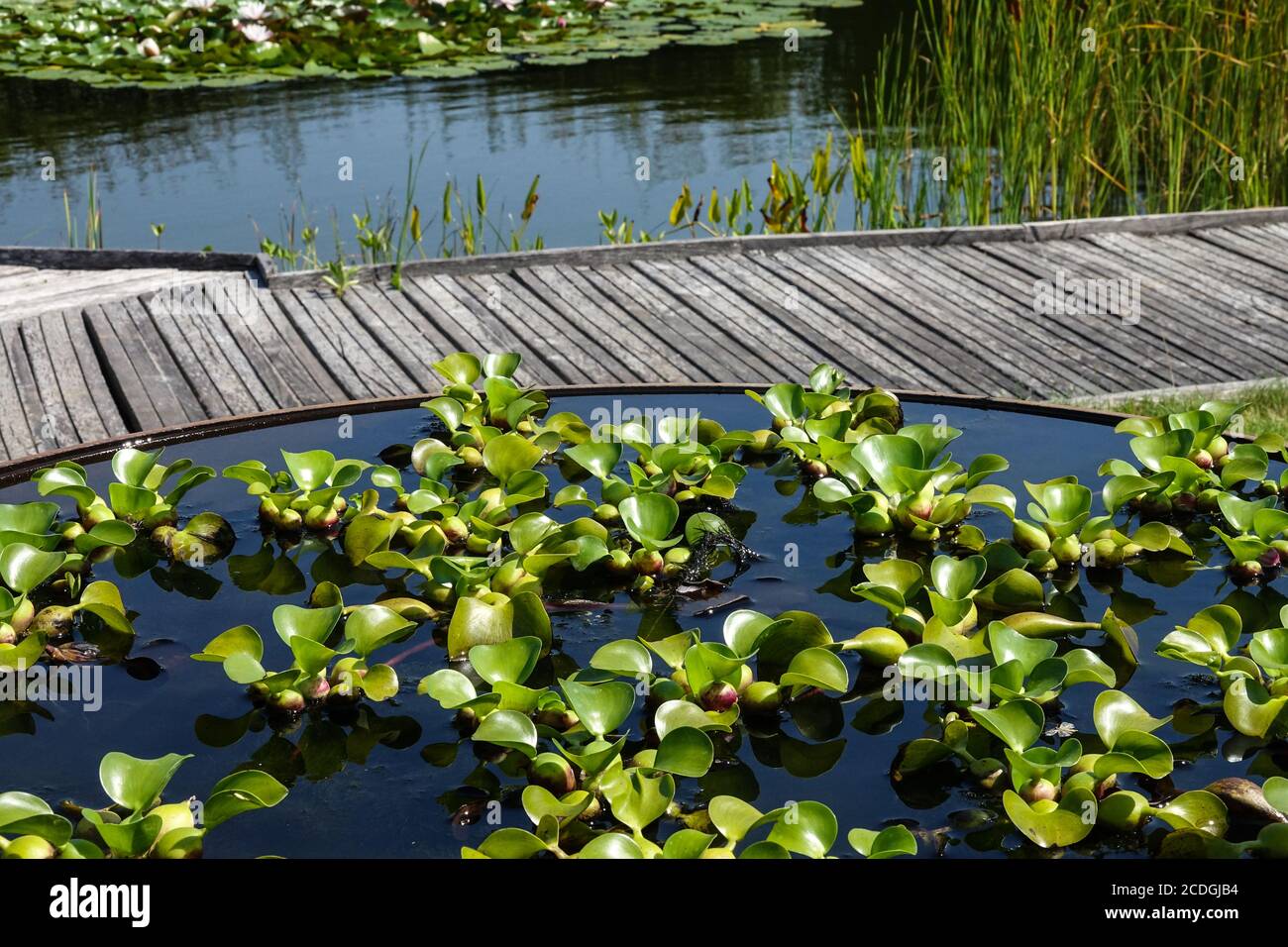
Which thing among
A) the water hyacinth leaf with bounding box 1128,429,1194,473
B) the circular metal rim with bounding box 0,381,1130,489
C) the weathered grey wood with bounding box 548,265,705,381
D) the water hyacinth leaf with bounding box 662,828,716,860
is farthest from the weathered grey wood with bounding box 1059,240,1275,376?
the water hyacinth leaf with bounding box 662,828,716,860

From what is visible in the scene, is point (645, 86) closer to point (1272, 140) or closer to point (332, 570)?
point (1272, 140)

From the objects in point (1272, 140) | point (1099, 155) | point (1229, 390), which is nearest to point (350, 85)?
point (1099, 155)

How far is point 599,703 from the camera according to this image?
55.2 inches

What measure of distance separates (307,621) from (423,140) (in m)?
7.42

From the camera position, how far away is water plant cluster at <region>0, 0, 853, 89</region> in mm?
9852

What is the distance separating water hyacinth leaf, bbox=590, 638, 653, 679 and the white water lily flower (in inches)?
381

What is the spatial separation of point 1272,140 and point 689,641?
5224 millimetres

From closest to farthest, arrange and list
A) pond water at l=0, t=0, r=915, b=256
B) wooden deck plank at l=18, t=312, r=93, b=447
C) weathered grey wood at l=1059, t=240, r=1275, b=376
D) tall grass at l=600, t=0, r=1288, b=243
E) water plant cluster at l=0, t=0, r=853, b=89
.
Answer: wooden deck plank at l=18, t=312, r=93, b=447
weathered grey wood at l=1059, t=240, r=1275, b=376
tall grass at l=600, t=0, r=1288, b=243
pond water at l=0, t=0, r=915, b=256
water plant cluster at l=0, t=0, r=853, b=89

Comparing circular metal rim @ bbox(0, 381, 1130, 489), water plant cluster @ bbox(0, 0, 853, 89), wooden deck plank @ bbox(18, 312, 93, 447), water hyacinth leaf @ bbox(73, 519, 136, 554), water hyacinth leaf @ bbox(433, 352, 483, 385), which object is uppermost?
water plant cluster @ bbox(0, 0, 853, 89)

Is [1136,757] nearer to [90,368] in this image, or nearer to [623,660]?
[623,660]

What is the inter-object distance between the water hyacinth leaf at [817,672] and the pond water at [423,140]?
17.7ft

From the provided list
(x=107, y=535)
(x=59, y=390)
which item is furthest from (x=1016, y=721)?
(x=59, y=390)

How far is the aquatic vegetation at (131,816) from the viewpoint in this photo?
1.22 m

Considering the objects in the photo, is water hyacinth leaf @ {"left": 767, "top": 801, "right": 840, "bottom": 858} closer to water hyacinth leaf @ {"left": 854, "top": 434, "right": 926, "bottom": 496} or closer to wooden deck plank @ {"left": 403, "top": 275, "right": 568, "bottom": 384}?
water hyacinth leaf @ {"left": 854, "top": 434, "right": 926, "bottom": 496}
